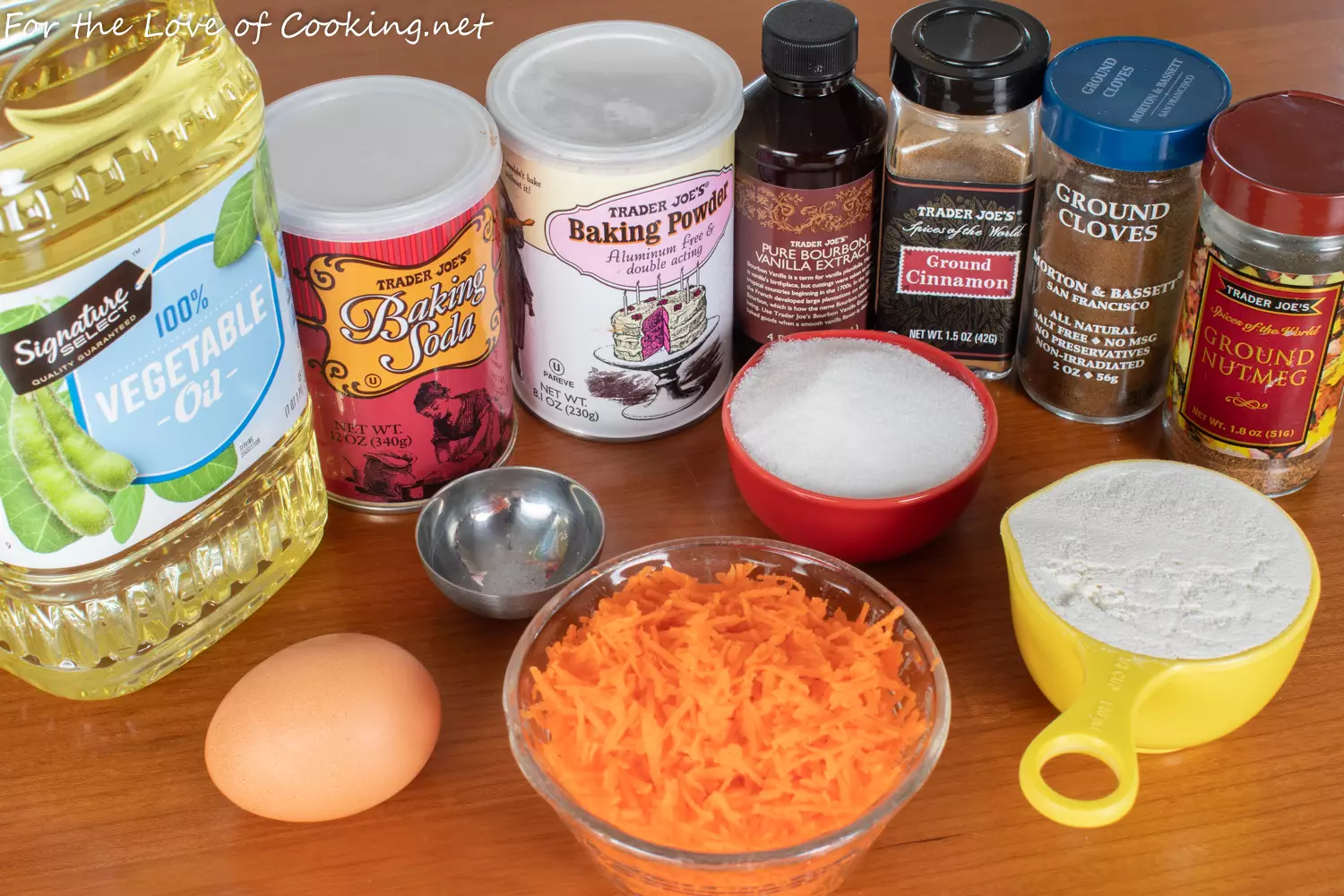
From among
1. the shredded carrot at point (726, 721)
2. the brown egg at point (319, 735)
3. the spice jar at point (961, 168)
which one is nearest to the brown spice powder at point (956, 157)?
the spice jar at point (961, 168)

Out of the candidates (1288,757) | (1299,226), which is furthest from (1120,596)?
(1299,226)

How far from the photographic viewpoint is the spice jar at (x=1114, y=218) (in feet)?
3.23

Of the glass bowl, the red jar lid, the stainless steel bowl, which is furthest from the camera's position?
the stainless steel bowl

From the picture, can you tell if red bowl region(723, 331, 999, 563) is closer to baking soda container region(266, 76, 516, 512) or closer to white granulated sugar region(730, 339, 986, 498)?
white granulated sugar region(730, 339, 986, 498)

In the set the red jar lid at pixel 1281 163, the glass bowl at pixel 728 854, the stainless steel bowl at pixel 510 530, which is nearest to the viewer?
the glass bowl at pixel 728 854

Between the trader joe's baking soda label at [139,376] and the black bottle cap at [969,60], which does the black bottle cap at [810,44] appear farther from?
the trader joe's baking soda label at [139,376]

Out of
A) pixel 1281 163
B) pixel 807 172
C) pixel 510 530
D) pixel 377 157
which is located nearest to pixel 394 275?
pixel 377 157

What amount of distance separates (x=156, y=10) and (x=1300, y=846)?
0.80 meters

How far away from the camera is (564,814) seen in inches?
30.8

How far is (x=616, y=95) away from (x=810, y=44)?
139 millimetres

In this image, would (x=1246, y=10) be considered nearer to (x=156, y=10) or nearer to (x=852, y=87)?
(x=852, y=87)

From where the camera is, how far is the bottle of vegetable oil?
770mm

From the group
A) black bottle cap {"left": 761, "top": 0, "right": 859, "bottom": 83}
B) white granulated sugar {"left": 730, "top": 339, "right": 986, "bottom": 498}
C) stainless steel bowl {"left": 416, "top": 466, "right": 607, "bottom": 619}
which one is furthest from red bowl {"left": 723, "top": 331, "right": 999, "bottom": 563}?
black bottle cap {"left": 761, "top": 0, "right": 859, "bottom": 83}

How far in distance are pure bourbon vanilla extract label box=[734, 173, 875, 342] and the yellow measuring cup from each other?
285 mm
